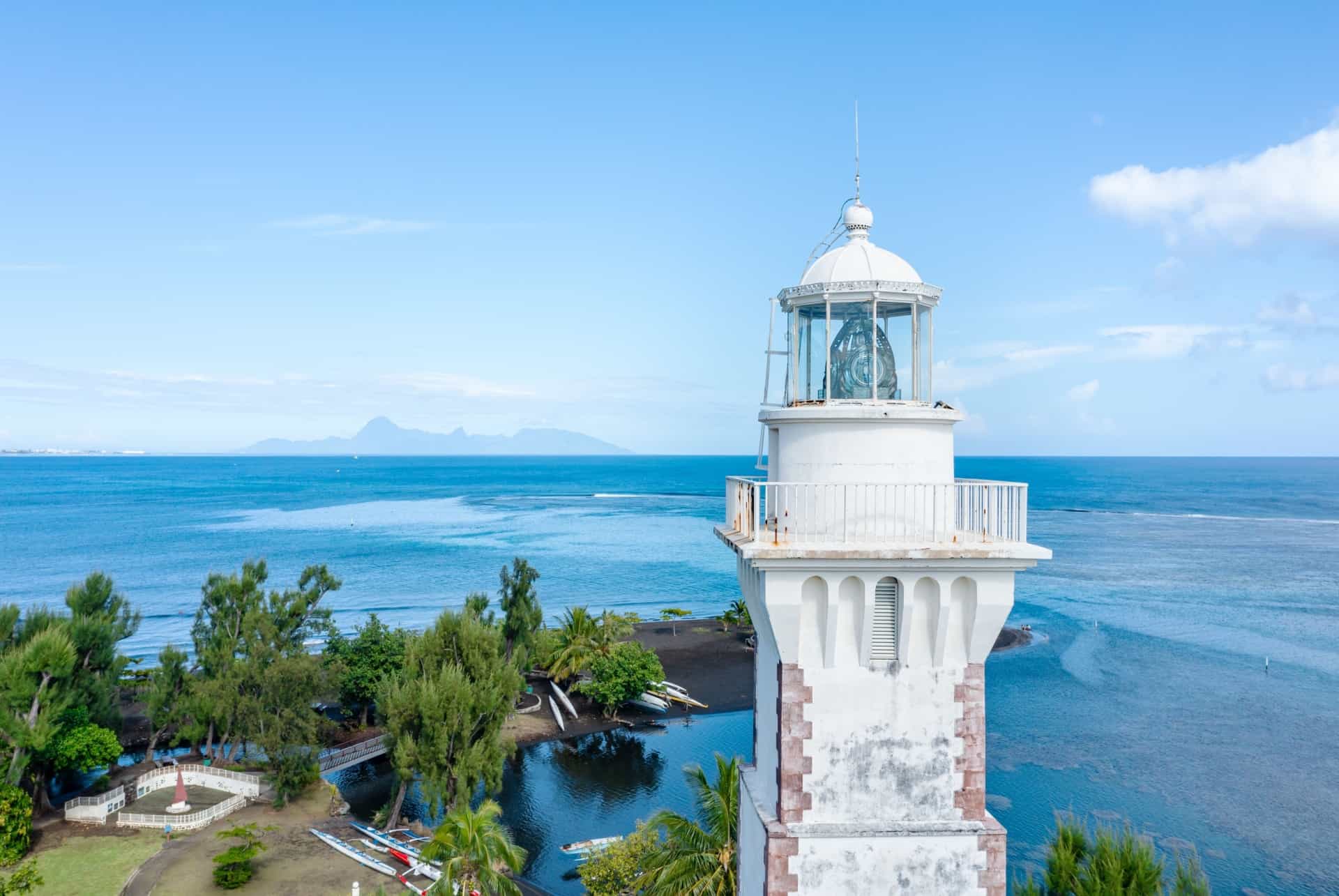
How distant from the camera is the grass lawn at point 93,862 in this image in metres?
23.1

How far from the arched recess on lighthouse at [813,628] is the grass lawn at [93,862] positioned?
2207 centimetres

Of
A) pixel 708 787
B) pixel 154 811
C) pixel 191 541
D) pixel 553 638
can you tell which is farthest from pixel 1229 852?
pixel 191 541

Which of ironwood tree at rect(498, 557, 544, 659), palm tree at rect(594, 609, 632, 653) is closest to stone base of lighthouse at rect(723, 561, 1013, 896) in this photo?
ironwood tree at rect(498, 557, 544, 659)

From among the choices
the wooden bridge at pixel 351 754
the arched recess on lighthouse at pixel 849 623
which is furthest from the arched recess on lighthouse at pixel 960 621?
the wooden bridge at pixel 351 754

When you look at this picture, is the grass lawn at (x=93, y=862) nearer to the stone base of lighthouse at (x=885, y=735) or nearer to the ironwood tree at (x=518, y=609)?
the ironwood tree at (x=518, y=609)

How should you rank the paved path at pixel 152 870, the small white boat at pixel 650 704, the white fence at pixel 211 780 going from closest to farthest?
the paved path at pixel 152 870 → the white fence at pixel 211 780 → the small white boat at pixel 650 704

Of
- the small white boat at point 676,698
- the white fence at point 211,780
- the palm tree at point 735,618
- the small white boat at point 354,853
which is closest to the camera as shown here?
the small white boat at point 354,853

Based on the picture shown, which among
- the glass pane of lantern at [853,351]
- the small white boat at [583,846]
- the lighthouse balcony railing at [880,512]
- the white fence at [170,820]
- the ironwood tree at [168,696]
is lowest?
the small white boat at [583,846]

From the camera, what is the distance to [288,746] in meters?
30.1

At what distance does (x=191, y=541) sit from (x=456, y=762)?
319 feet

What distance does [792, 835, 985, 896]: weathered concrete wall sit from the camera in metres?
9.76

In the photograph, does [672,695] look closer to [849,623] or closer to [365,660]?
[365,660]

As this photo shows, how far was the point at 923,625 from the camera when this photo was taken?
9.99 metres

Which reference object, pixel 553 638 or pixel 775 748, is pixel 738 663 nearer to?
pixel 553 638
